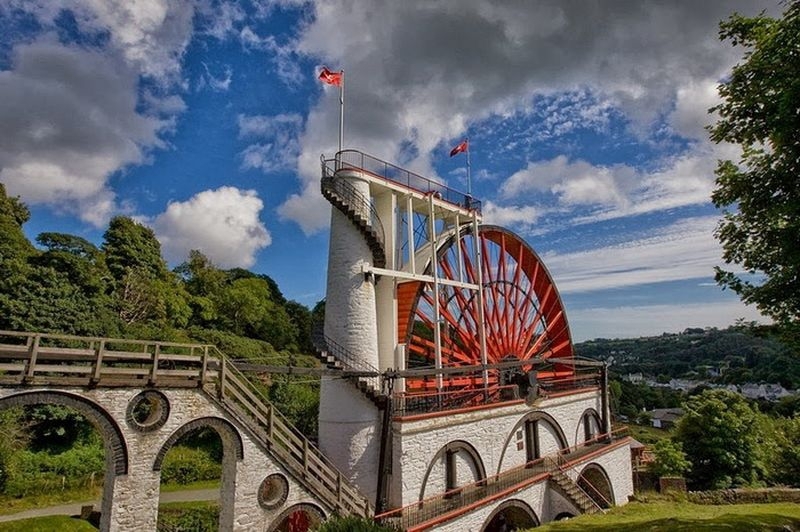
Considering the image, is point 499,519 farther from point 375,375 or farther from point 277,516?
point 277,516

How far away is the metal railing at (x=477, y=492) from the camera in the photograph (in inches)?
427

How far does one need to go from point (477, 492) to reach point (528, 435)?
4.10m

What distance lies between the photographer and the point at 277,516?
9328 mm

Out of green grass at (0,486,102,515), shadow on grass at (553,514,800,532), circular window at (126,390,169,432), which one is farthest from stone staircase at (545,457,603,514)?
green grass at (0,486,102,515)

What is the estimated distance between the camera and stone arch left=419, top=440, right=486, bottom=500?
12.1 meters

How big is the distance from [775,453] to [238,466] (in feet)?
88.9

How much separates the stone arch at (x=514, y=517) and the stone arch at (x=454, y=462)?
114cm

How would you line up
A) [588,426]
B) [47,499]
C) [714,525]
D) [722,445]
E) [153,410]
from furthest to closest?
[722,445], [588,426], [47,499], [714,525], [153,410]

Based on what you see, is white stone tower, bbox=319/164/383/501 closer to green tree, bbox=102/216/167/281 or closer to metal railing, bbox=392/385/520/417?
metal railing, bbox=392/385/520/417

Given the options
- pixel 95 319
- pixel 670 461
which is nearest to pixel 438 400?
pixel 670 461

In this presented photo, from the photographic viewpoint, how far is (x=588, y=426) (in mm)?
20484

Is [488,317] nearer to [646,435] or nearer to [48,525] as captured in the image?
[48,525]

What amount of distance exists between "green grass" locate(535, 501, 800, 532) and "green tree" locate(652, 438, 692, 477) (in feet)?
18.1

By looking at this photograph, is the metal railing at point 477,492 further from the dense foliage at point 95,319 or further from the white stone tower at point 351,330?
the dense foliage at point 95,319
